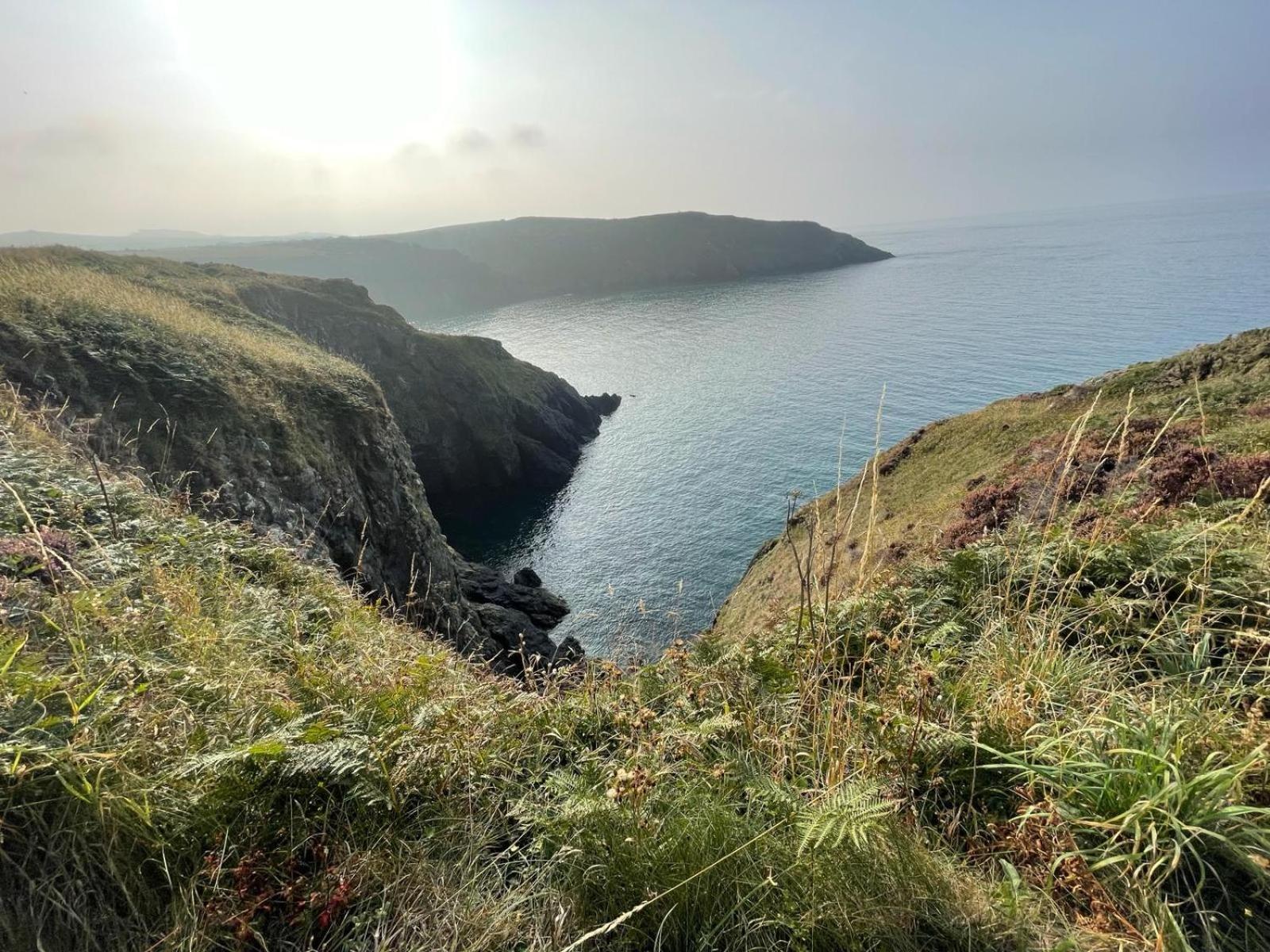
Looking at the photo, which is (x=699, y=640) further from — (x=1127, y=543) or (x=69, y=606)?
(x=69, y=606)

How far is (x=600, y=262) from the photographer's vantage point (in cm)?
18912

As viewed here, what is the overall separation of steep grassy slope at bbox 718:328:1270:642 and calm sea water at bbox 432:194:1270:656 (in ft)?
13.9

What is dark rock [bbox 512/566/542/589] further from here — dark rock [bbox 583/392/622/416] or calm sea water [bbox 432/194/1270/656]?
dark rock [bbox 583/392/622/416]

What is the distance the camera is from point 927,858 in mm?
2398

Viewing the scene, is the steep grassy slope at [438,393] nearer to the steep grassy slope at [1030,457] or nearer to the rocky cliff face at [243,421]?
the rocky cliff face at [243,421]

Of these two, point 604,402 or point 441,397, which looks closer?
point 441,397

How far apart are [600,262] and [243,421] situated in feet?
599

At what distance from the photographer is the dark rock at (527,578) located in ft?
121

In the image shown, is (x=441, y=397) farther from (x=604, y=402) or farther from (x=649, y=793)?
(x=649, y=793)

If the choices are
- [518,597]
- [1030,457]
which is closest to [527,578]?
[518,597]

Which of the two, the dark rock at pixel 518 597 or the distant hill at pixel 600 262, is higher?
the distant hill at pixel 600 262

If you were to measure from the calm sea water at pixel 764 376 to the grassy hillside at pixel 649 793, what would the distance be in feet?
6.92

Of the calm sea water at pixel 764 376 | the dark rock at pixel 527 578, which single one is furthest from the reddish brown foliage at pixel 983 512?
the dark rock at pixel 527 578

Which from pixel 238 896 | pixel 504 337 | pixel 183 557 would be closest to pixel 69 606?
pixel 238 896
